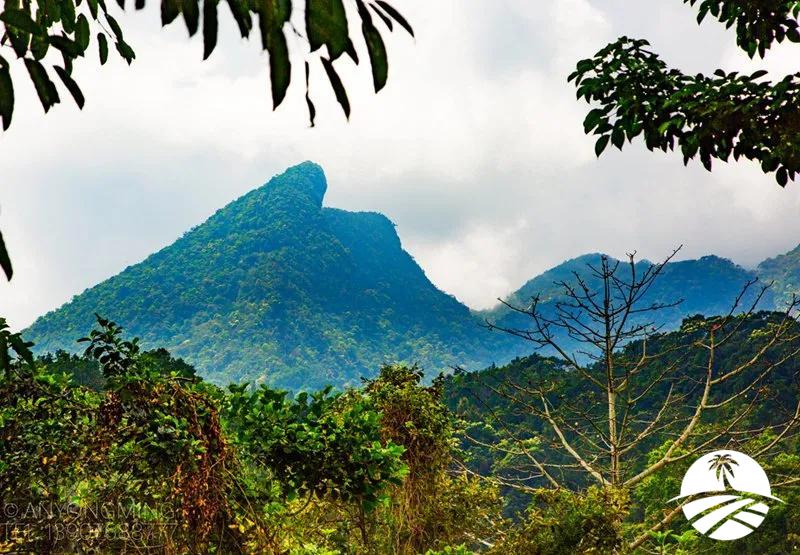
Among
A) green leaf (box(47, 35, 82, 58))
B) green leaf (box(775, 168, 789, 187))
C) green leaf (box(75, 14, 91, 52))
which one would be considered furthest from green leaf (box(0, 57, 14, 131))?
green leaf (box(775, 168, 789, 187))

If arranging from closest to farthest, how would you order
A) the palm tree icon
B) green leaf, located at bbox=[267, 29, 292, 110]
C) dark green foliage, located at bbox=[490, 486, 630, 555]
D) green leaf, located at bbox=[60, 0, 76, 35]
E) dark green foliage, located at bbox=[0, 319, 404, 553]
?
green leaf, located at bbox=[267, 29, 292, 110] → green leaf, located at bbox=[60, 0, 76, 35] → dark green foliage, located at bbox=[0, 319, 404, 553] → dark green foliage, located at bbox=[490, 486, 630, 555] → the palm tree icon

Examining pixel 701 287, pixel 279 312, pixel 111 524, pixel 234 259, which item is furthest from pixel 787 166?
pixel 701 287

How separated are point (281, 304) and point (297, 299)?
215 centimetres

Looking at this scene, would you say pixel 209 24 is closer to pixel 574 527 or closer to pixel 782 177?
pixel 782 177

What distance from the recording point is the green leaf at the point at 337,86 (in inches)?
31.9

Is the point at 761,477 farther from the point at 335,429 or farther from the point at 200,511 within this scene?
the point at 200,511

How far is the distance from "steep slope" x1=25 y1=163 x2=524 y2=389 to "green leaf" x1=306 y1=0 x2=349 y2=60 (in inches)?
2275

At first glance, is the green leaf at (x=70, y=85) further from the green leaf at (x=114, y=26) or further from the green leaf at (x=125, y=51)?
the green leaf at (x=125, y=51)

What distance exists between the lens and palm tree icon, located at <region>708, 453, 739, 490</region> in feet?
Answer: 14.7

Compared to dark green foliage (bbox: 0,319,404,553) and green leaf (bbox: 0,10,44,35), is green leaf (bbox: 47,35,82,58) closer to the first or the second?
green leaf (bbox: 0,10,44,35)

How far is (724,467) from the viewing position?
464cm

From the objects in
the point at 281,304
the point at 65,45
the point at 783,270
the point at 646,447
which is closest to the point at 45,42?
the point at 65,45

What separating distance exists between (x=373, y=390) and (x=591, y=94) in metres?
3.27

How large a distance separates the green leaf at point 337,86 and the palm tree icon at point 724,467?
439cm
